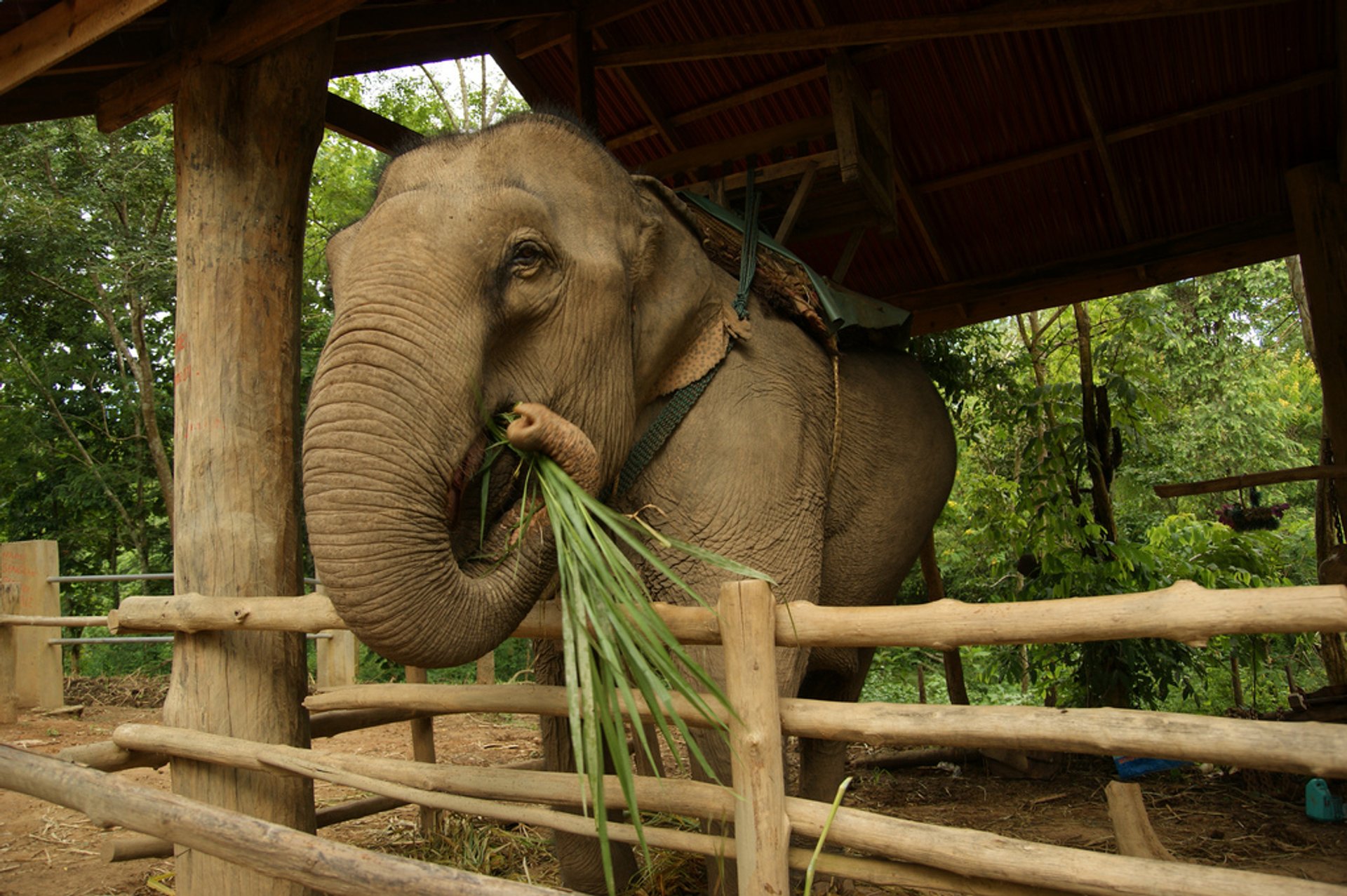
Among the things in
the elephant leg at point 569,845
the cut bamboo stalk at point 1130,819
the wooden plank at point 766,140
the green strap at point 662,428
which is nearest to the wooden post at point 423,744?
the elephant leg at point 569,845

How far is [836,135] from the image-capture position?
13.3 feet

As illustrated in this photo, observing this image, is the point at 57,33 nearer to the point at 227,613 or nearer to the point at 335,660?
the point at 227,613

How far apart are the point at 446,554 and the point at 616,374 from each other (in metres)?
0.81

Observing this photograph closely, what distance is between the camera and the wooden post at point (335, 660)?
8.23 meters

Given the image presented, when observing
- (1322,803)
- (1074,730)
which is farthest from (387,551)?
(1322,803)

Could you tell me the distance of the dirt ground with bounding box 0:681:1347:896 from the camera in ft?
13.7

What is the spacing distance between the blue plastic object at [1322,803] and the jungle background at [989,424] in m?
1.24

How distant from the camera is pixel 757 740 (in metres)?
2.09

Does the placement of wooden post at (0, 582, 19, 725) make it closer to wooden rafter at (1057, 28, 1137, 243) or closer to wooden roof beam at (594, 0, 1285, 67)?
wooden roof beam at (594, 0, 1285, 67)

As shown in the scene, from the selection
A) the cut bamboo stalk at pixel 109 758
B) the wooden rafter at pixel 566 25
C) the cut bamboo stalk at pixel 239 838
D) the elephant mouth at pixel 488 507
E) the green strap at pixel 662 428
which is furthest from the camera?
the wooden rafter at pixel 566 25

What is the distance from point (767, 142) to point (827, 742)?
8.71 ft

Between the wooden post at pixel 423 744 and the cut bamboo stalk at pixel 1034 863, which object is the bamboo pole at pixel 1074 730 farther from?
the wooden post at pixel 423 744

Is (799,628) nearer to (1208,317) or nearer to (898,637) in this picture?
(898,637)

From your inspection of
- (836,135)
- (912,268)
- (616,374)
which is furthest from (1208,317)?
(616,374)
